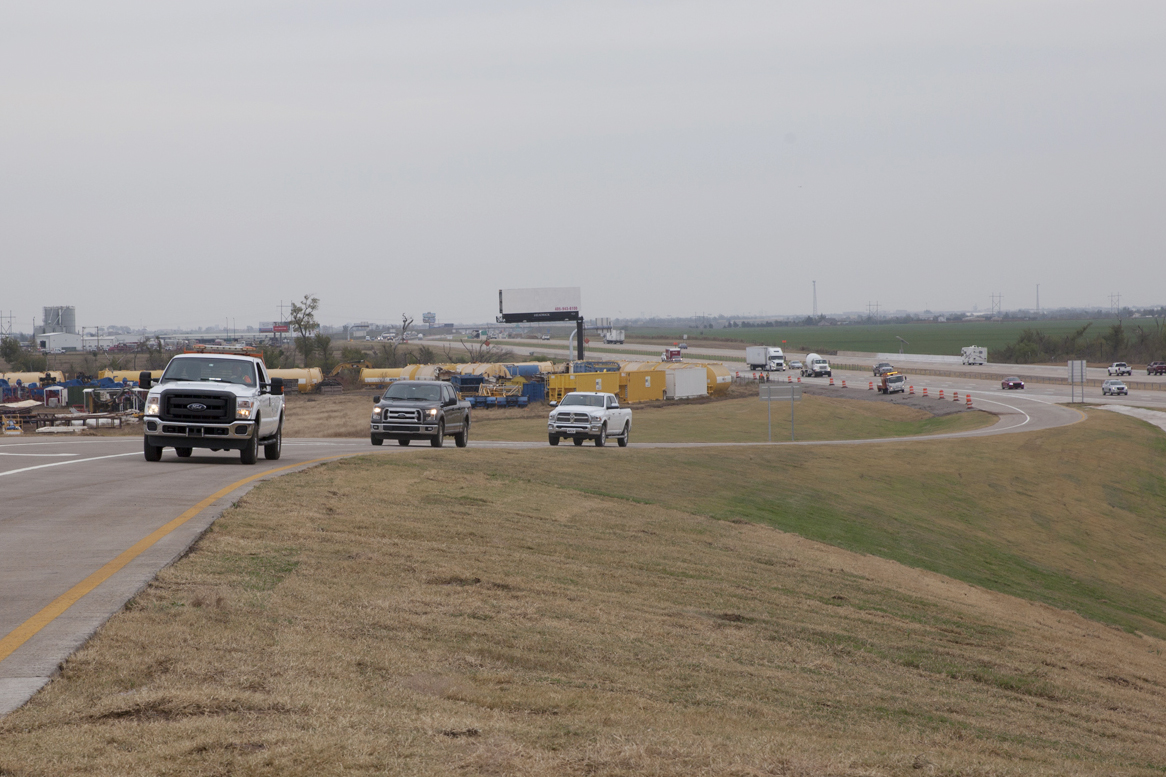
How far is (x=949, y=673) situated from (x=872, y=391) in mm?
78194

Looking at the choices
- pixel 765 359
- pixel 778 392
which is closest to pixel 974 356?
pixel 765 359

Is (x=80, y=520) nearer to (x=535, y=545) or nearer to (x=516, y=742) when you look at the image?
(x=535, y=545)

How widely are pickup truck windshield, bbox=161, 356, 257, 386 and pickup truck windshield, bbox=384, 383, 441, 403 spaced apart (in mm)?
8389

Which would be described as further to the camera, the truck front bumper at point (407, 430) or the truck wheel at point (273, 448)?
the truck front bumper at point (407, 430)

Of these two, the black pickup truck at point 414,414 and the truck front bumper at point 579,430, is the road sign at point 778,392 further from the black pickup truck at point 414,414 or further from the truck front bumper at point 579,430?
the black pickup truck at point 414,414

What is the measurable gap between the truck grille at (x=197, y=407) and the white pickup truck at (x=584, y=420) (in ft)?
53.0

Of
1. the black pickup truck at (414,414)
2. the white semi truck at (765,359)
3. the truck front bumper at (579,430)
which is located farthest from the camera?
the white semi truck at (765,359)

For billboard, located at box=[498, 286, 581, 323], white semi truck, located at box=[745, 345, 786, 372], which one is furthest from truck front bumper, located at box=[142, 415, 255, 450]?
white semi truck, located at box=[745, 345, 786, 372]

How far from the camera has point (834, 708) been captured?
7.74 meters

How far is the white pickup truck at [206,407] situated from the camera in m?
18.7

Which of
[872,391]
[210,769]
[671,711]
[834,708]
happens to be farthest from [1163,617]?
[872,391]

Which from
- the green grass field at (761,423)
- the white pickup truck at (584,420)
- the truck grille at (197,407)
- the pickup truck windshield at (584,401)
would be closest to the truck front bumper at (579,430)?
the white pickup truck at (584,420)

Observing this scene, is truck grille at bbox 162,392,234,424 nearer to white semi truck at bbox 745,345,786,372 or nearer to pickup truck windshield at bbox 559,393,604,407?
pickup truck windshield at bbox 559,393,604,407

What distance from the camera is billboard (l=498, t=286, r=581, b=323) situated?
8962 cm
